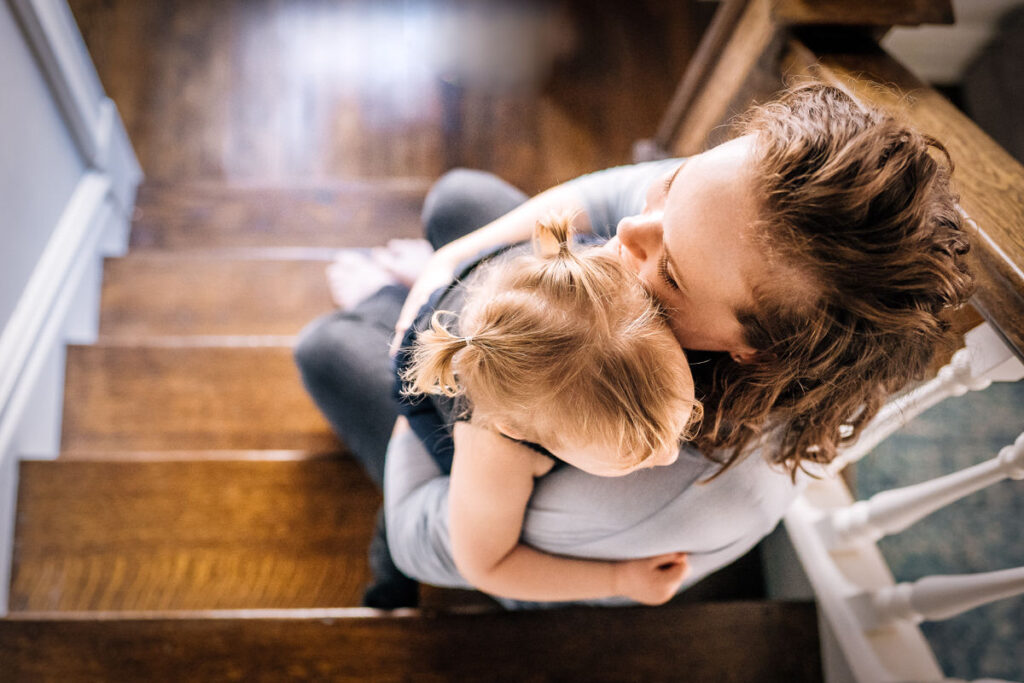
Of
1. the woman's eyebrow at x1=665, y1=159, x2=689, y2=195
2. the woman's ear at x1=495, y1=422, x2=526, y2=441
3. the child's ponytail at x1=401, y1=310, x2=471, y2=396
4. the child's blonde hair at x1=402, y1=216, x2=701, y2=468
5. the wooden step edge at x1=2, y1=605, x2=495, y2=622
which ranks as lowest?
the wooden step edge at x1=2, y1=605, x2=495, y2=622

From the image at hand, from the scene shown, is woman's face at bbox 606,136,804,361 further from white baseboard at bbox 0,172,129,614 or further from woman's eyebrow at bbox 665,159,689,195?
white baseboard at bbox 0,172,129,614

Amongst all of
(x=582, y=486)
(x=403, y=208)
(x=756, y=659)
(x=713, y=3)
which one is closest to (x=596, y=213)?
(x=582, y=486)

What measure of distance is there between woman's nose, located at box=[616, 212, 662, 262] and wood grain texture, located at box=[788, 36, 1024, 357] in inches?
12.0

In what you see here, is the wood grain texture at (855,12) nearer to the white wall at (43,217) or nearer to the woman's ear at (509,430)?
the woman's ear at (509,430)

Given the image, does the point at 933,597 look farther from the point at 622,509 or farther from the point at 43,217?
the point at 43,217

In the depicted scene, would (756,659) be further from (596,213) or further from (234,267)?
(234,267)

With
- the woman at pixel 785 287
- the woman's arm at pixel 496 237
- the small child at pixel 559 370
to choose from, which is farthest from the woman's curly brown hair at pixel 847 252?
the woman's arm at pixel 496 237

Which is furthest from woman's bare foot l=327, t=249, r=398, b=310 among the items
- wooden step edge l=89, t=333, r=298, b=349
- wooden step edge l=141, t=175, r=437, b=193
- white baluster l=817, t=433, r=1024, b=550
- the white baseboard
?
white baluster l=817, t=433, r=1024, b=550

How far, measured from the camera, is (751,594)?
1.38 m

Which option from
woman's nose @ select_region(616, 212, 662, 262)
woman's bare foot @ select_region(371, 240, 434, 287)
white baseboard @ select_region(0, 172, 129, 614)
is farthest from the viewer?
woman's bare foot @ select_region(371, 240, 434, 287)

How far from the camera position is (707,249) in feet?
2.30

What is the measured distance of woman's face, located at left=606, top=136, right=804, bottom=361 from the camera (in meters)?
0.69

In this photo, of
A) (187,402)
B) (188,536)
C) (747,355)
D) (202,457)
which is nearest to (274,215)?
(187,402)

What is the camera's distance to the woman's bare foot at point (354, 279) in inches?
58.2
